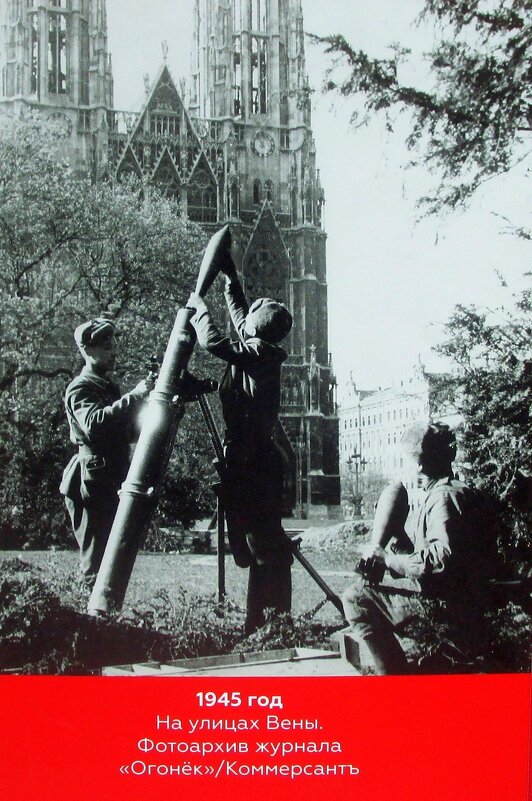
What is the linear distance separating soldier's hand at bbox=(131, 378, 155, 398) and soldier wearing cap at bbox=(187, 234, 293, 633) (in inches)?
11.6

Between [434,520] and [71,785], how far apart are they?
1.95 metres

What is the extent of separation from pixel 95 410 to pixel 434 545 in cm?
164

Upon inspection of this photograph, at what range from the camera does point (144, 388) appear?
3.73m

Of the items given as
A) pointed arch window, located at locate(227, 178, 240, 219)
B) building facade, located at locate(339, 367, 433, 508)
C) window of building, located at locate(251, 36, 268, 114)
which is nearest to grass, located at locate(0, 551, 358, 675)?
building facade, located at locate(339, 367, 433, 508)

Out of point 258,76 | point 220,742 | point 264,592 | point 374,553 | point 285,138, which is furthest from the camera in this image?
point 258,76

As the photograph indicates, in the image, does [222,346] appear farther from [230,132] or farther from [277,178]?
[230,132]

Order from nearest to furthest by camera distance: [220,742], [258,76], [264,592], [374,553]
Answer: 1. [220,742]
2. [264,592]
3. [374,553]
4. [258,76]

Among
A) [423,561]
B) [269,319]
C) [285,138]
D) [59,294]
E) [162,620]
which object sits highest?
[285,138]

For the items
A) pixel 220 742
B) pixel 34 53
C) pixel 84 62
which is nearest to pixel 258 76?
pixel 84 62

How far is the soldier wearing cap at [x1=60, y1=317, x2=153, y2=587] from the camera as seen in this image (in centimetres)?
372

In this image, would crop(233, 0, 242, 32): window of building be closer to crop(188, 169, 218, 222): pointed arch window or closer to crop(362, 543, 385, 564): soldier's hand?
crop(188, 169, 218, 222): pointed arch window

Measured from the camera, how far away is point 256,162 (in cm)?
466

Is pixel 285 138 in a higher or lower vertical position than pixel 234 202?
higher

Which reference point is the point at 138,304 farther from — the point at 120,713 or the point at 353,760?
the point at 353,760
